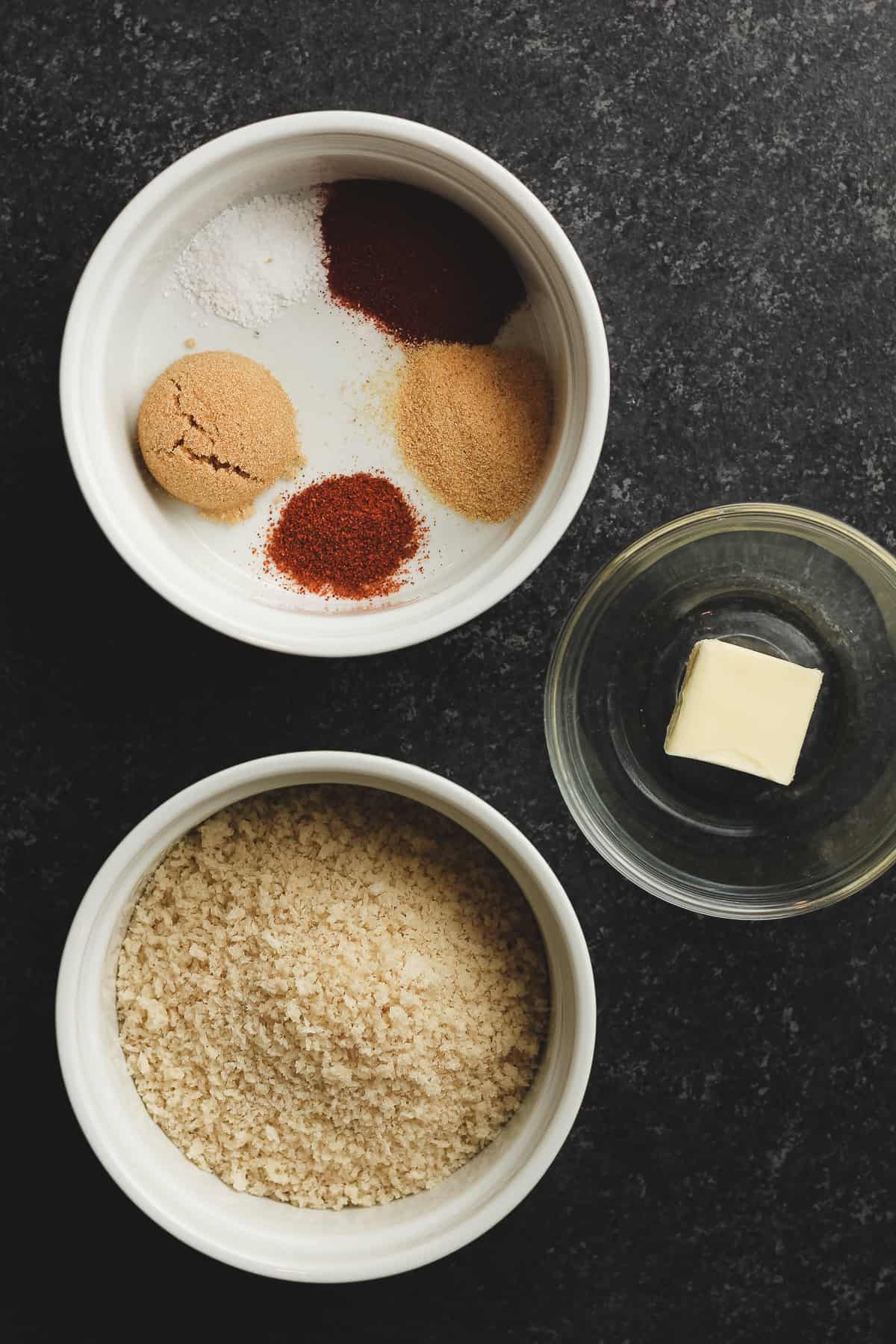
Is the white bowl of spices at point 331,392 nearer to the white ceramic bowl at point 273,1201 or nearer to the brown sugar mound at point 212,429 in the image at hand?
the brown sugar mound at point 212,429

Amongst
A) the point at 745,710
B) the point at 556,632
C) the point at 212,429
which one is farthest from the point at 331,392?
the point at 745,710

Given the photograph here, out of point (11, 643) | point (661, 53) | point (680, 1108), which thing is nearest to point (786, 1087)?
point (680, 1108)

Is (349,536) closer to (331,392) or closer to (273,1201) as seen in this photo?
(331,392)

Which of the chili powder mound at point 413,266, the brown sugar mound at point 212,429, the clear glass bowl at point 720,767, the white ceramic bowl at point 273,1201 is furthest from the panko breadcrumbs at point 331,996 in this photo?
the chili powder mound at point 413,266

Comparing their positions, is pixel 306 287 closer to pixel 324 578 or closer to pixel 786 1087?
pixel 324 578

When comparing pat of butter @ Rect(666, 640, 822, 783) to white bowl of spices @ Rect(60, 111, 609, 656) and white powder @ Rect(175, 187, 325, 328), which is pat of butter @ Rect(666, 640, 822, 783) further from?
white powder @ Rect(175, 187, 325, 328)

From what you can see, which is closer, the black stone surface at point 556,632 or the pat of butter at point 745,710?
the pat of butter at point 745,710

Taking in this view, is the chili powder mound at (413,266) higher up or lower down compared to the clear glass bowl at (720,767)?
higher up
